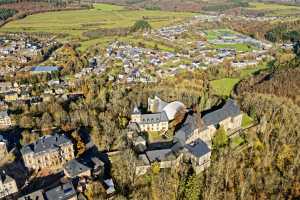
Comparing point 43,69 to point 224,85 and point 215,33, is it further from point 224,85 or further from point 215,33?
point 215,33

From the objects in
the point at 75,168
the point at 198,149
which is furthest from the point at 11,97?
the point at 198,149

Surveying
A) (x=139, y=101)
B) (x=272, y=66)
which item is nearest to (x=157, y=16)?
(x=272, y=66)

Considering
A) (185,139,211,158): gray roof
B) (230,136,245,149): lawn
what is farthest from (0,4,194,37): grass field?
(185,139,211,158): gray roof

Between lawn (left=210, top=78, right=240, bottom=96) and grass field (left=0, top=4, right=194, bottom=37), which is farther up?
grass field (left=0, top=4, right=194, bottom=37)

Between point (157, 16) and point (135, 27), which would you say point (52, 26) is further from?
point (157, 16)

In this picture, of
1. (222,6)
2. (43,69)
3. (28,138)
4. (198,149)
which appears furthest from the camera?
(222,6)

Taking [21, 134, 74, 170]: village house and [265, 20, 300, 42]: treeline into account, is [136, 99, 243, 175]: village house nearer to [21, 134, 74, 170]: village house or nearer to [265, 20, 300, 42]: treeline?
[21, 134, 74, 170]: village house
